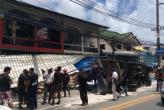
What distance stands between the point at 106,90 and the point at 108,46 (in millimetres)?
27458

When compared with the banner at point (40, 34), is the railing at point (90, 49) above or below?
below

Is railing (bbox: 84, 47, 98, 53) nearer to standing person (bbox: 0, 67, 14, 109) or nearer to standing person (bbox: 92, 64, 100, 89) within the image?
standing person (bbox: 92, 64, 100, 89)

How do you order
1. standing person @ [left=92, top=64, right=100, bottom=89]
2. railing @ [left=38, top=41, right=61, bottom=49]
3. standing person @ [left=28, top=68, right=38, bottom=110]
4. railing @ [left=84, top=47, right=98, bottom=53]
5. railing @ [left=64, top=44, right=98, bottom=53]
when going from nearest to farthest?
1. standing person @ [left=28, top=68, right=38, bottom=110]
2. standing person @ [left=92, top=64, right=100, bottom=89]
3. railing @ [left=38, top=41, right=61, bottom=49]
4. railing @ [left=64, top=44, right=98, bottom=53]
5. railing @ [left=84, top=47, right=98, bottom=53]

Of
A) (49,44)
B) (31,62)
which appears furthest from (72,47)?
(31,62)

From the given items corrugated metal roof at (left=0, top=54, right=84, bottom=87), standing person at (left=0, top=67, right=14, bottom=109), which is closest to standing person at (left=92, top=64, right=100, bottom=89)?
corrugated metal roof at (left=0, top=54, right=84, bottom=87)

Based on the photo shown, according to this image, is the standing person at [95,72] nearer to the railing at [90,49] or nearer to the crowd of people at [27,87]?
the crowd of people at [27,87]

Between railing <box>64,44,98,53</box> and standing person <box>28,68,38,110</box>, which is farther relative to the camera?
railing <box>64,44,98,53</box>

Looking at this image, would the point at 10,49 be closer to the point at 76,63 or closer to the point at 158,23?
the point at 76,63

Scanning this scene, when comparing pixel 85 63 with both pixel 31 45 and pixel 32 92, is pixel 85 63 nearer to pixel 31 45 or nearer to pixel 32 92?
pixel 31 45

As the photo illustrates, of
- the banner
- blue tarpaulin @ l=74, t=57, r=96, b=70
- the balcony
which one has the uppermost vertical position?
the banner

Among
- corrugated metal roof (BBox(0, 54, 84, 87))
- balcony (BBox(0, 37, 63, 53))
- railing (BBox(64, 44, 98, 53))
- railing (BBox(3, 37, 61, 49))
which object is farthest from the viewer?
railing (BBox(64, 44, 98, 53))

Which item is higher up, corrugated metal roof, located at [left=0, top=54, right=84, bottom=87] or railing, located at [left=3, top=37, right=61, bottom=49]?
railing, located at [left=3, top=37, right=61, bottom=49]

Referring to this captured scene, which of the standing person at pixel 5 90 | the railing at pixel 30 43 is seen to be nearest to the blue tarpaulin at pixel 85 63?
the railing at pixel 30 43

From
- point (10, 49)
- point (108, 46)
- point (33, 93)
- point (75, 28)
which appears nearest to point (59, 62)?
point (10, 49)
